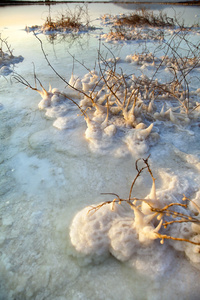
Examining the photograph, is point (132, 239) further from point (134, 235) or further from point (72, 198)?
point (72, 198)

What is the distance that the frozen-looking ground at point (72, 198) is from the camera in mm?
1244

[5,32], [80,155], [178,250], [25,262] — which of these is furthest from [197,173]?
[5,32]

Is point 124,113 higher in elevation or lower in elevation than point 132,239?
higher

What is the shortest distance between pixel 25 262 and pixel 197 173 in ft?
5.19

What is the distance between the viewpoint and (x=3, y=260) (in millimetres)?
1368

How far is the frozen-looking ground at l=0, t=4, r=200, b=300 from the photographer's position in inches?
49.0

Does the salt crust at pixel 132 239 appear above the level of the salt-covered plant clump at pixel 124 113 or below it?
below

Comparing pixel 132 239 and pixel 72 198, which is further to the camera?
pixel 72 198

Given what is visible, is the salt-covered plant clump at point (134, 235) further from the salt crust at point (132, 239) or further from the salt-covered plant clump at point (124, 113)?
the salt-covered plant clump at point (124, 113)

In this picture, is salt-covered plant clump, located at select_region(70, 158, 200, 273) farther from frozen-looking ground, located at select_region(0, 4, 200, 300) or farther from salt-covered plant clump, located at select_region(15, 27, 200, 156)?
salt-covered plant clump, located at select_region(15, 27, 200, 156)

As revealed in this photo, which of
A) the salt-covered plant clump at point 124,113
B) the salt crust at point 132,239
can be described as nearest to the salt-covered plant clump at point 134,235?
the salt crust at point 132,239

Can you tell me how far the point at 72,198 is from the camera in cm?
176

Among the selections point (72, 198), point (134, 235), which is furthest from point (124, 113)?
point (134, 235)

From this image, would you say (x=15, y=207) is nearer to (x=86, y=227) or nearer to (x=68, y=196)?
(x=68, y=196)
